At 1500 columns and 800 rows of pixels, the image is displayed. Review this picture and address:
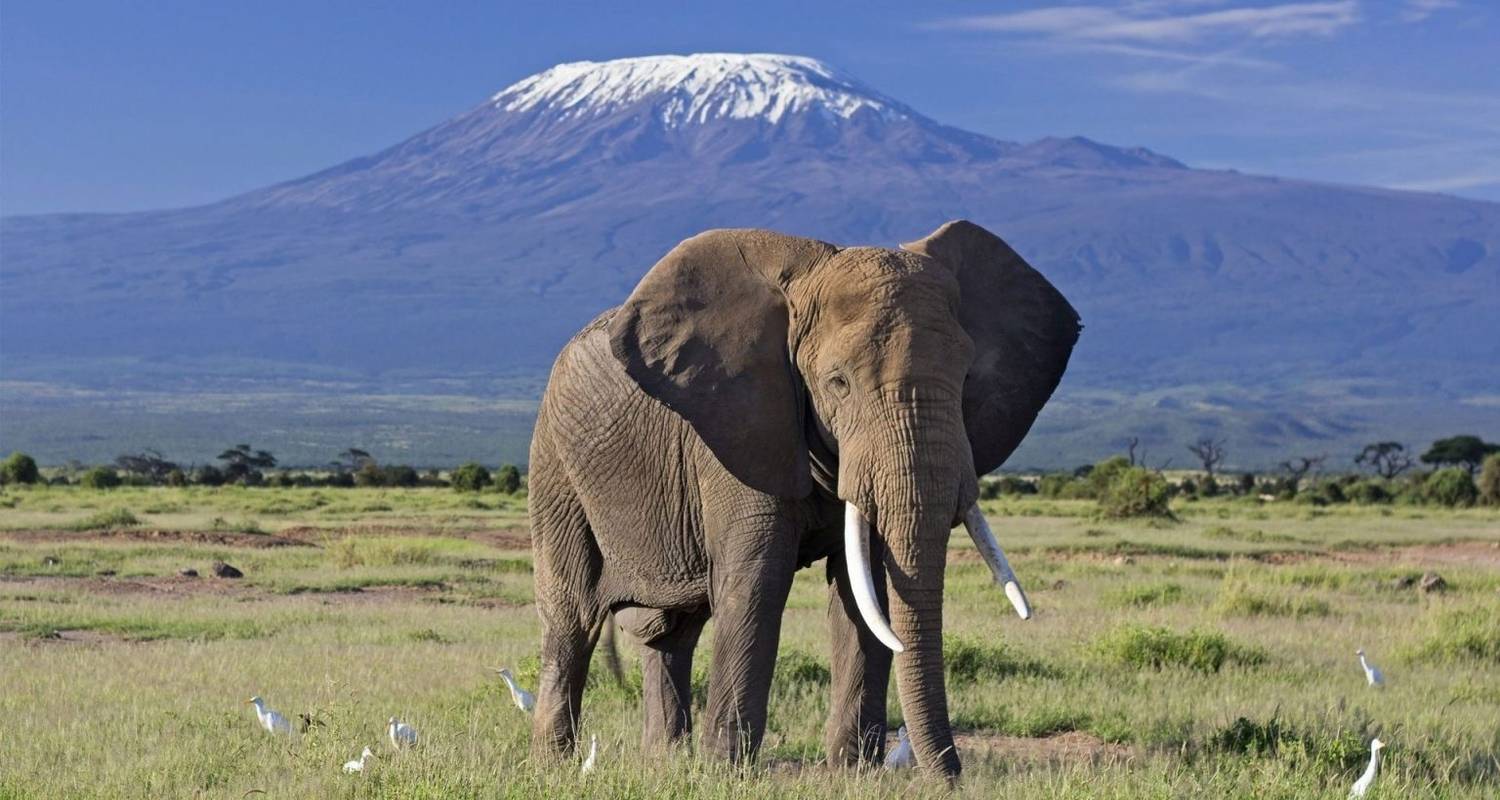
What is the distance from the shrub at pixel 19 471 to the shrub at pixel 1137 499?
102 ft

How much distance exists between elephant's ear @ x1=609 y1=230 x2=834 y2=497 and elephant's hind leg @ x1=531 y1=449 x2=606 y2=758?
1.65 m

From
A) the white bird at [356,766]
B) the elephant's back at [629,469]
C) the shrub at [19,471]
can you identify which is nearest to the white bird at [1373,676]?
the elephant's back at [629,469]

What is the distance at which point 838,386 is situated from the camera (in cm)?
812

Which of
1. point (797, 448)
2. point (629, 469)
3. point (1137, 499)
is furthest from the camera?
point (1137, 499)

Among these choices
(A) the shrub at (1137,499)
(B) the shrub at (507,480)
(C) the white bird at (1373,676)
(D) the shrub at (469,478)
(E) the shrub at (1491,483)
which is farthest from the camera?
(B) the shrub at (507,480)

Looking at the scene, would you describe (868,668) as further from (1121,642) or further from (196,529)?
(196,529)

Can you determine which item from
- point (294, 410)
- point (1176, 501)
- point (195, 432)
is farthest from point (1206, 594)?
point (294, 410)

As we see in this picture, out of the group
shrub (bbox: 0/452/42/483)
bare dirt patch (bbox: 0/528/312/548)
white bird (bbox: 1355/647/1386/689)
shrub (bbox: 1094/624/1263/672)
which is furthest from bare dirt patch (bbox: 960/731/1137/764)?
shrub (bbox: 0/452/42/483)

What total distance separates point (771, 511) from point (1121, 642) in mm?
6209

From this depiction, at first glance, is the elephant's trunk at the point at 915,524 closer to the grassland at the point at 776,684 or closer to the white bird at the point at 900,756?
the grassland at the point at 776,684

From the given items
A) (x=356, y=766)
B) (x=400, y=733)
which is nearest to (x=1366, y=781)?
(x=356, y=766)

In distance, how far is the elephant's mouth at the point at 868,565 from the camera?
7.63m

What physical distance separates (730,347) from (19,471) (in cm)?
5208

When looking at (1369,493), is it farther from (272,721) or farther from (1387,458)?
(272,721)
